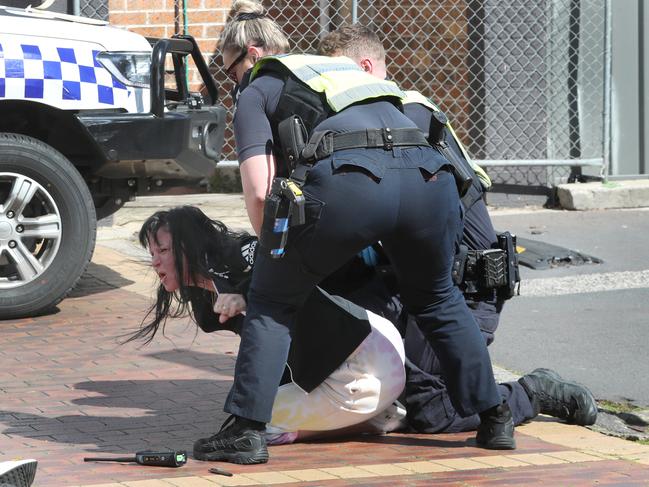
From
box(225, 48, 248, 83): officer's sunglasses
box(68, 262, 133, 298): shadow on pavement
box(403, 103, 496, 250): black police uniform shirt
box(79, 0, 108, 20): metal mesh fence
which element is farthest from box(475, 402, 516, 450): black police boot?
box(79, 0, 108, 20): metal mesh fence

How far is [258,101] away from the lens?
4.38 metres

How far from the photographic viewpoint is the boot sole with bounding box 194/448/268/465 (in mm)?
4324

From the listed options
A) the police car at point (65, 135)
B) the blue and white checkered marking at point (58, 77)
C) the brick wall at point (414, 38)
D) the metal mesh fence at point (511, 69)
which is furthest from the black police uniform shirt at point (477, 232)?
the brick wall at point (414, 38)

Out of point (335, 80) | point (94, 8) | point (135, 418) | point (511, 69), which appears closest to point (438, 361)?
point (335, 80)

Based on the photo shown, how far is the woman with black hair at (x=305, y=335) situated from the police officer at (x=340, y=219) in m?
0.21

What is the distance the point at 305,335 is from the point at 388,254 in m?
0.43

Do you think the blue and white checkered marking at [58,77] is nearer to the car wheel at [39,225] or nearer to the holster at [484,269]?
the car wheel at [39,225]

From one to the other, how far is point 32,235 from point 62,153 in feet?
1.74

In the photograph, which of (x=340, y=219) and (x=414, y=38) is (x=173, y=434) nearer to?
(x=340, y=219)

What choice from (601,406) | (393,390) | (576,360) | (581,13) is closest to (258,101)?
(393,390)

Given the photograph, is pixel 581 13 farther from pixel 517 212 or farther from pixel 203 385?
pixel 203 385

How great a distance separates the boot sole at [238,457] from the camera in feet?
14.2

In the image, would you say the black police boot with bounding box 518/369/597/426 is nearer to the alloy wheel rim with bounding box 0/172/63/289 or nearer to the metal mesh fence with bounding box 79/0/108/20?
the alloy wheel rim with bounding box 0/172/63/289

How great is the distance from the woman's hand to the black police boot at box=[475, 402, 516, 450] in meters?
0.93
